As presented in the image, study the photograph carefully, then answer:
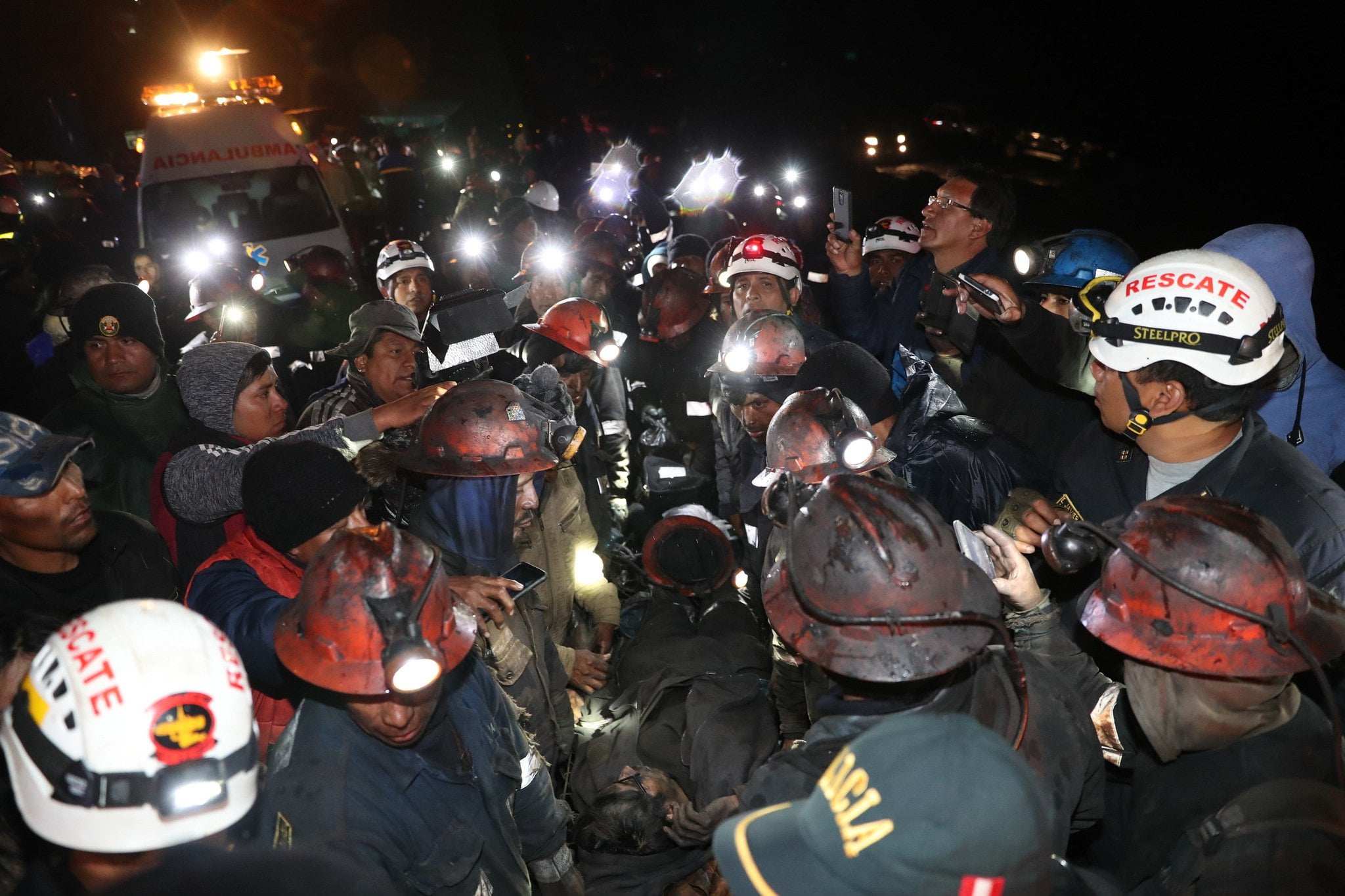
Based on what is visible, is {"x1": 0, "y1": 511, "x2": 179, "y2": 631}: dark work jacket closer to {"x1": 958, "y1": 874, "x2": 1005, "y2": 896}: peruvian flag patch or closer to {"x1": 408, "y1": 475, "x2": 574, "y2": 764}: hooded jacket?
{"x1": 408, "y1": 475, "x2": 574, "y2": 764}: hooded jacket

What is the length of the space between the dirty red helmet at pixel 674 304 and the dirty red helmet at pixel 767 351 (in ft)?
6.97

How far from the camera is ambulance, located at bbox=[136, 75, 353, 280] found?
9.78 metres

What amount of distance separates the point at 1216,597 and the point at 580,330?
415cm

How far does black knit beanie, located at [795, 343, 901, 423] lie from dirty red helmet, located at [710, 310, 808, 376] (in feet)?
0.93

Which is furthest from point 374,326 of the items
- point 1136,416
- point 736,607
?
point 1136,416

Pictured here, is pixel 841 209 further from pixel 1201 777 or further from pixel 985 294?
pixel 1201 777

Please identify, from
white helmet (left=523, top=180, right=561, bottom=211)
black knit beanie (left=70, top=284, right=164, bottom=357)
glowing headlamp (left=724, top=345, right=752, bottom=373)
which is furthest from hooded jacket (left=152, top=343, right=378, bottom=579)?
white helmet (left=523, top=180, right=561, bottom=211)

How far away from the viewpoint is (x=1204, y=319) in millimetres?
2840

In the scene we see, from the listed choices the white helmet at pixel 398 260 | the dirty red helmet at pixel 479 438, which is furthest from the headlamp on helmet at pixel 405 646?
the white helmet at pixel 398 260

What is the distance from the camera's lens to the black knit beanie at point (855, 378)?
4.06 metres

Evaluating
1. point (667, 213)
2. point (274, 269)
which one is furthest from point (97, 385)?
point (667, 213)

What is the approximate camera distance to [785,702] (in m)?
3.76

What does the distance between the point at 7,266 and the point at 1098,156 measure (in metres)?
16.8

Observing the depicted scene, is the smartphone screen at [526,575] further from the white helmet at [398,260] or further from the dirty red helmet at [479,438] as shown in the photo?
the white helmet at [398,260]
